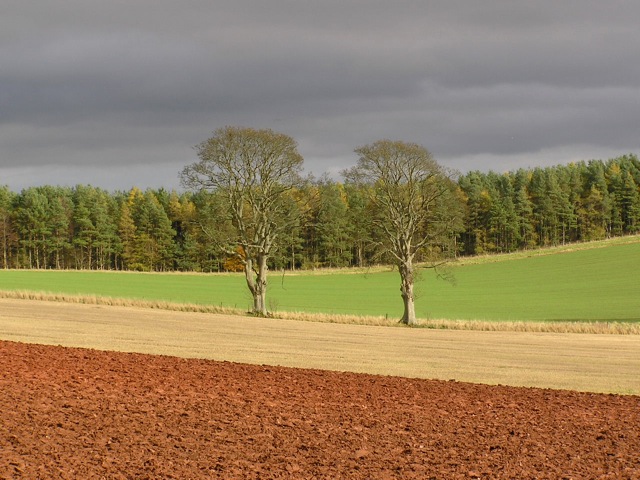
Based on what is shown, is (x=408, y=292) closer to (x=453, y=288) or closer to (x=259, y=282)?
(x=259, y=282)

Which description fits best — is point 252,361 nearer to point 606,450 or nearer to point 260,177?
point 606,450

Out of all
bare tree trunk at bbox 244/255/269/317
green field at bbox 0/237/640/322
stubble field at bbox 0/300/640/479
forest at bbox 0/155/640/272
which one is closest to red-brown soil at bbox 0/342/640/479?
stubble field at bbox 0/300/640/479

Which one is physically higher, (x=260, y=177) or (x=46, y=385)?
(x=260, y=177)

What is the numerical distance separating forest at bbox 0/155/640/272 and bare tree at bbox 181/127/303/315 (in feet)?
196

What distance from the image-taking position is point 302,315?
161 feet

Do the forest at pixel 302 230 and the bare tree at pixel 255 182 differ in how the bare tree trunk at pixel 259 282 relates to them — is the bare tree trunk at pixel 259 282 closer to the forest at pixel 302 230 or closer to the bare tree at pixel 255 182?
the bare tree at pixel 255 182

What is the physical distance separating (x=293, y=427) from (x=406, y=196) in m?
33.5

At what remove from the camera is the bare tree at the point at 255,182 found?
47.3m

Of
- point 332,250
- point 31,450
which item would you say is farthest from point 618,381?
point 332,250

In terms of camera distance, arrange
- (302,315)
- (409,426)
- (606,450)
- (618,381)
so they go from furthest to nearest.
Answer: (302,315) → (618,381) → (409,426) → (606,450)

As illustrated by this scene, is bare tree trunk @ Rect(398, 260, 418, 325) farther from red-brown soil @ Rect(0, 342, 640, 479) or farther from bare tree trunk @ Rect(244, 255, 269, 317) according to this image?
red-brown soil @ Rect(0, 342, 640, 479)

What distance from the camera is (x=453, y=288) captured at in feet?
268

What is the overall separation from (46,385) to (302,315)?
32529 mm

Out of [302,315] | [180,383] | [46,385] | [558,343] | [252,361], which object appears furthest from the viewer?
[302,315]
